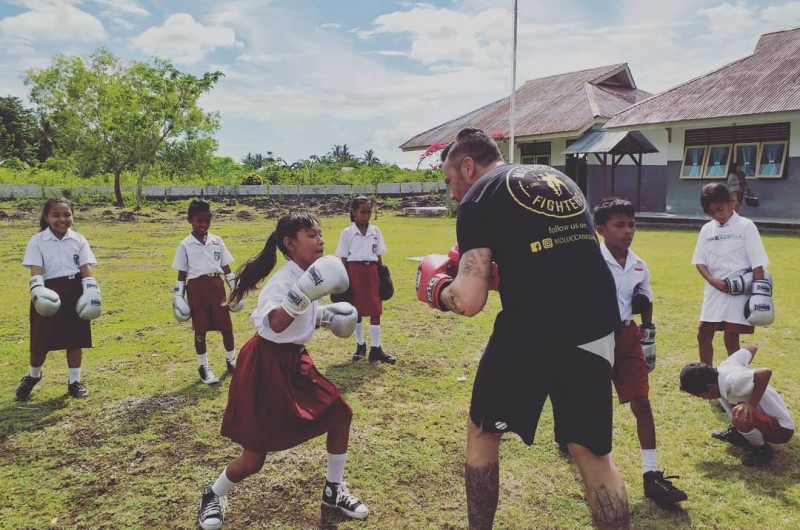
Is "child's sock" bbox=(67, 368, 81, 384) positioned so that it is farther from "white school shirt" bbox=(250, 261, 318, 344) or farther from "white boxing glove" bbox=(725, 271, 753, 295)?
"white boxing glove" bbox=(725, 271, 753, 295)

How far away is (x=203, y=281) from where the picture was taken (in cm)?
595

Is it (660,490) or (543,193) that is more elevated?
(543,193)

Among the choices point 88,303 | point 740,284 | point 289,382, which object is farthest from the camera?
point 88,303

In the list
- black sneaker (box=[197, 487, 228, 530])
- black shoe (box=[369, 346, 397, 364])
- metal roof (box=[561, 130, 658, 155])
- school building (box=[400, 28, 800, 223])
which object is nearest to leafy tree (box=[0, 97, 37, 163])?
school building (box=[400, 28, 800, 223])

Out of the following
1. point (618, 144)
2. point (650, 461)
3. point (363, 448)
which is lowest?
point (363, 448)

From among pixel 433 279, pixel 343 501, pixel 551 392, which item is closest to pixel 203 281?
pixel 343 501

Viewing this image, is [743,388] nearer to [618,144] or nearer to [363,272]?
[363,272]

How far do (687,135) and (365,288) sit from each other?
17924mm

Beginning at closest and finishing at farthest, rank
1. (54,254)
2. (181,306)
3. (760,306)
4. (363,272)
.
Answer: (760,306) < (54,254) < (181,306) < (363,272)

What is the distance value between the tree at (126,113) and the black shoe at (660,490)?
31923 millimetres

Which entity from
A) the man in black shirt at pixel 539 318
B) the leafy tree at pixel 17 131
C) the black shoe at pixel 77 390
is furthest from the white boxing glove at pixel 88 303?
the leafy tree at pixel 17 131

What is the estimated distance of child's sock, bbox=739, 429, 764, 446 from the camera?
3.89 metres

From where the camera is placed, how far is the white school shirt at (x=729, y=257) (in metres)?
4.73

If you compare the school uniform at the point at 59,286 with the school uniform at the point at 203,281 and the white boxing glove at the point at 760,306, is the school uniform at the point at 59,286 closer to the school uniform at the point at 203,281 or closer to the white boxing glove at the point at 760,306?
the school uniform at the point at 203,281
